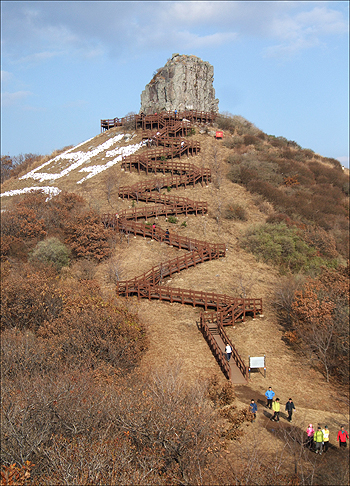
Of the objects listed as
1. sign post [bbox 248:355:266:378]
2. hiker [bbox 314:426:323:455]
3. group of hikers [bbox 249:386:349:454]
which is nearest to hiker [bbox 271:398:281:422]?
group of hikers [bbox 249:386:349:454]

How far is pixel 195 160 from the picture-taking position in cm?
4966

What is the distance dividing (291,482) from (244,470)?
4.50 ft

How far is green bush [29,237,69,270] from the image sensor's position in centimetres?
2844

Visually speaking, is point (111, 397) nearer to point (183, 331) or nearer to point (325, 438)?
point (325, 438)

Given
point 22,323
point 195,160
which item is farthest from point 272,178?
point 22,323

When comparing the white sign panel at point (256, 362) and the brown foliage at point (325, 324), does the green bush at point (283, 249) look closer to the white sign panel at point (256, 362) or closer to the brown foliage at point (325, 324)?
the brown foliage at point (325, 324)

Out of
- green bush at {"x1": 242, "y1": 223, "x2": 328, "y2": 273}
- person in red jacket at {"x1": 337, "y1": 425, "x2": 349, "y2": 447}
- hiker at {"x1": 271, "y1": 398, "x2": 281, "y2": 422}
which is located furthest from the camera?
green bush at {"x1": 242, "y1": 223, "x2": 328, "y2": 273}

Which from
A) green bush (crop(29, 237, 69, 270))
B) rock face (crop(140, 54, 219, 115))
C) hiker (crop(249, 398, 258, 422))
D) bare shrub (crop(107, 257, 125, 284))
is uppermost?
rock face (crop(140, 54, 219, 115))

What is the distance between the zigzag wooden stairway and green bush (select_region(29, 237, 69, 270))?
212 inches

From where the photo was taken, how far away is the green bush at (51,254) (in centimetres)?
2844

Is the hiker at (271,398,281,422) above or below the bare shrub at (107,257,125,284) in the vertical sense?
below

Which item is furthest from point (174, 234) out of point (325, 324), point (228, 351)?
point (228, 351)

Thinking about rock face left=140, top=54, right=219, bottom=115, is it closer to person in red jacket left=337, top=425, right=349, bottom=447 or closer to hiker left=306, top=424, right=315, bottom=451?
hiker left=306, top=424, right=315, bottom=451

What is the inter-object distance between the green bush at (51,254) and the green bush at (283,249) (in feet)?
49.6
